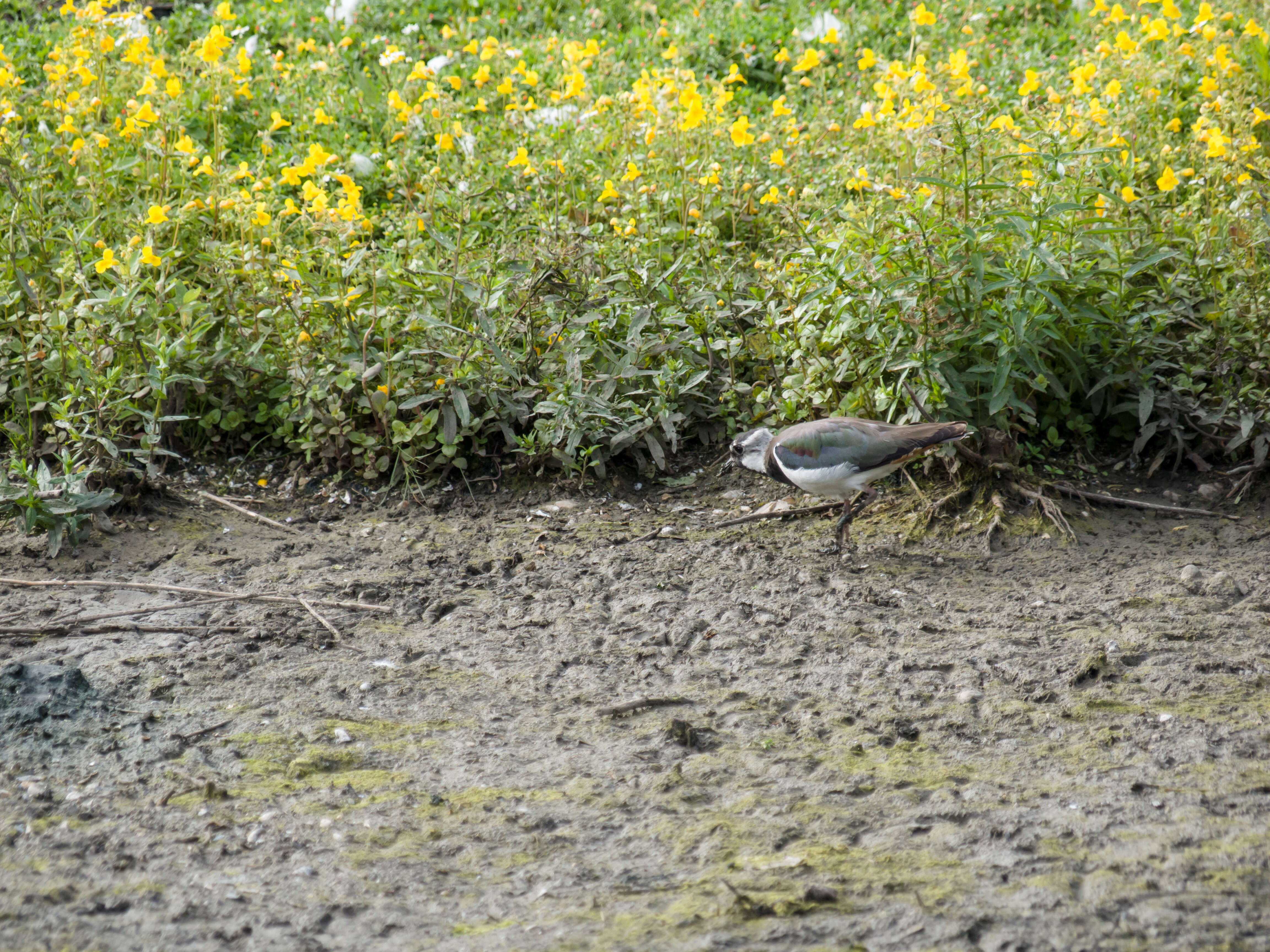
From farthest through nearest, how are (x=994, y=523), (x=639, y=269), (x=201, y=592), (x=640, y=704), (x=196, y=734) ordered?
(x=639, y=269), (x=994, y=523), (x=201, y=592), (x=640, y=704), (x=196, y=734)

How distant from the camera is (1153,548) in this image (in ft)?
13.2

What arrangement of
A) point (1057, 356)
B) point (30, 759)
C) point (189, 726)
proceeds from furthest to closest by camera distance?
point (1057, 356) < point (189, 726) < point (30, 759)

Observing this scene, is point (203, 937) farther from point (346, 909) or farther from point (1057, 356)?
point (1057, 356)

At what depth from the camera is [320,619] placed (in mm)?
3555

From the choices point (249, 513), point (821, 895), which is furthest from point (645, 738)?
point (249, 513)

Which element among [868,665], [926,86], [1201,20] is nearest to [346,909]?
[868,665]

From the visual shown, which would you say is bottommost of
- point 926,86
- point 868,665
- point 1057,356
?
point 868,665

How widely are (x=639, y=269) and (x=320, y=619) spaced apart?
84.8 inches

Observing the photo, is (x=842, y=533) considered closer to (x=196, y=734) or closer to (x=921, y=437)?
(x=921, y=437)

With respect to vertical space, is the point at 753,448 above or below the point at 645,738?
above

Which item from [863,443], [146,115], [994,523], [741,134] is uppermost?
[146,115]

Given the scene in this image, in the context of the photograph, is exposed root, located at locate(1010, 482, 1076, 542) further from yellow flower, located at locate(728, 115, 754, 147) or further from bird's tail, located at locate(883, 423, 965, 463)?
yellow flower, located at locate(728, 115, 754, 147)

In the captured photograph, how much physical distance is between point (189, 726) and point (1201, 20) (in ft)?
17.4

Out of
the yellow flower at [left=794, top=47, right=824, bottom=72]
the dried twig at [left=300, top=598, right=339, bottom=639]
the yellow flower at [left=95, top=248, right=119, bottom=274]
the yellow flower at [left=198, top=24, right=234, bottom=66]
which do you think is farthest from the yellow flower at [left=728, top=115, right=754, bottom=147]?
the dried twig at [left=300, top=598, right=339, bottom=639]
